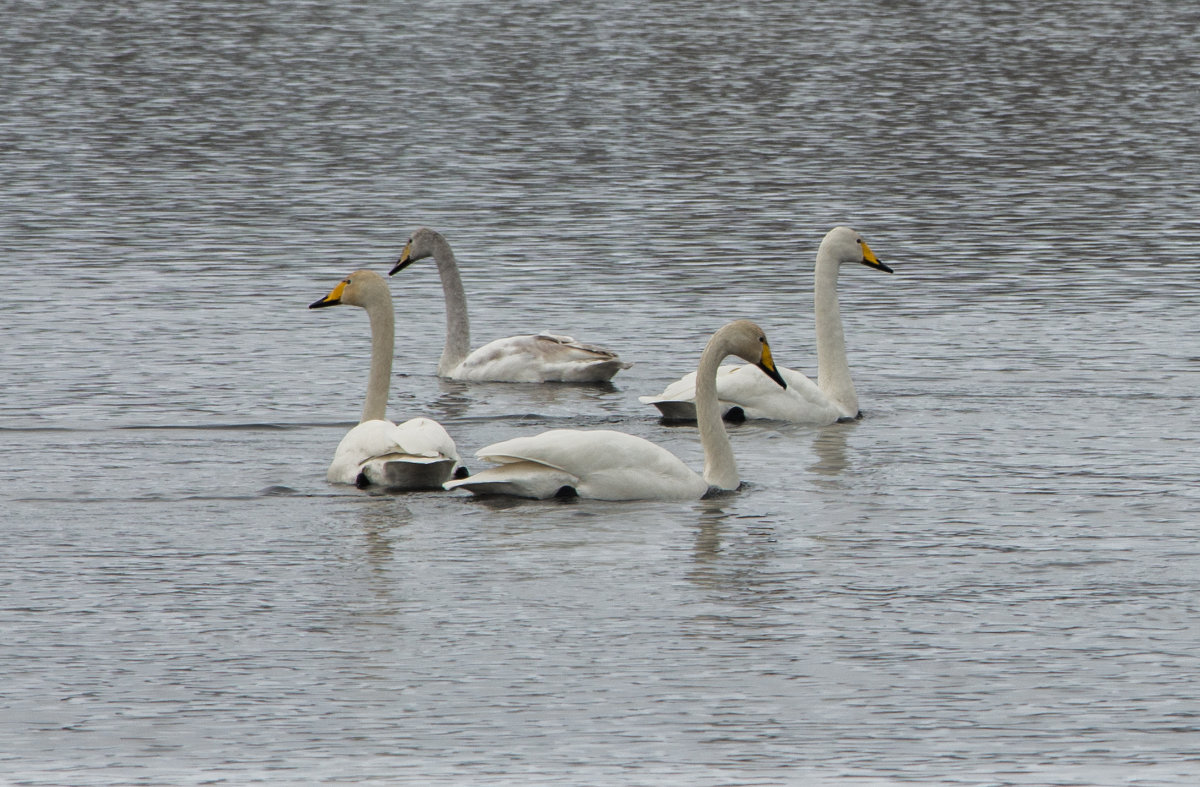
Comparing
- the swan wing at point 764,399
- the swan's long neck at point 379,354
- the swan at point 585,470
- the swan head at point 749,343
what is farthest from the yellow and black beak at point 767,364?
the swan's long neck at point 379,354

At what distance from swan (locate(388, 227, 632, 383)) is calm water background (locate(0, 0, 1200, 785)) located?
5.4 inches

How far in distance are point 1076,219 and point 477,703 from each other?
17509 millimetres

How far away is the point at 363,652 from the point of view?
348 inches

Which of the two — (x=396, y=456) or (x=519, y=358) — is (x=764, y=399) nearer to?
(x=519, y=358)

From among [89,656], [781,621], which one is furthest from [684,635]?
[89,656]

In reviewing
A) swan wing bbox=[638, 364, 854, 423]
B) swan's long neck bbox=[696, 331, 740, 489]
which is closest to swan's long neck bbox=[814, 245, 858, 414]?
swan wing bbox=[638, 364, 854, 423]

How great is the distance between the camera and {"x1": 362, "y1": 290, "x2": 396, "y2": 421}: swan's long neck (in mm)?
12930

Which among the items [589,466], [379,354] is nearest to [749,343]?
[589,466]

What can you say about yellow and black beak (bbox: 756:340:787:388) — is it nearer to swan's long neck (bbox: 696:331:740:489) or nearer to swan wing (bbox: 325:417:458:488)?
swan's long neck (bbox: 696:331:740:489)

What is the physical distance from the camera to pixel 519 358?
51.2ft

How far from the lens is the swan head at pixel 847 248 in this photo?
14977mm

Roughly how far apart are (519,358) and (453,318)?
94 cm

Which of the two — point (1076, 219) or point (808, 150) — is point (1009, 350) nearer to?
point (1076, 219)

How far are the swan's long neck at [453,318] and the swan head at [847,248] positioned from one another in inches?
107
